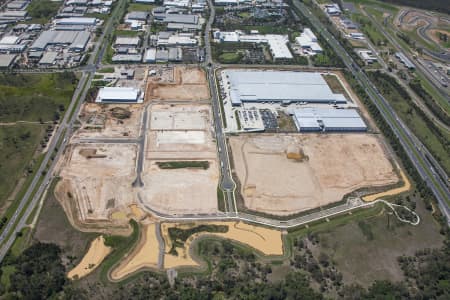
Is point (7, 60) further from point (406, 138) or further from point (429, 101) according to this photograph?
point (429, 101)

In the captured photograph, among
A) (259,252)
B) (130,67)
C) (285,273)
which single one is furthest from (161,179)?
(130,67)

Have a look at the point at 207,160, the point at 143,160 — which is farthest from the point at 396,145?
the point at 143,160

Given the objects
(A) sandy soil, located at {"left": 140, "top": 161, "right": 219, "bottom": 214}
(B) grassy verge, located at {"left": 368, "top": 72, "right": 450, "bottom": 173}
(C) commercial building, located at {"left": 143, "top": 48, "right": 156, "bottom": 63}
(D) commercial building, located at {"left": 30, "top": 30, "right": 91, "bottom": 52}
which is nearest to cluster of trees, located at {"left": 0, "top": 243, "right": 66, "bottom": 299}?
(A) sandy soil, located at {"left": 140, "top": 161, "right": 219, "bottom": 214}

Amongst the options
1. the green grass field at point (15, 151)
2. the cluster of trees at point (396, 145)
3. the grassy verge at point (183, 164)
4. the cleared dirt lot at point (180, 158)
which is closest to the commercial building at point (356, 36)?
the cluster of trees at point (396, 145)

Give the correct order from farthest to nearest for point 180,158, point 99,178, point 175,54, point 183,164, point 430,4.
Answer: point 430,4, point 175,54, point 180,158, point 183,164, point 99,178

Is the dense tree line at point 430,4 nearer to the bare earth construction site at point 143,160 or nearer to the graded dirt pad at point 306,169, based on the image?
the graded dirt pad at point 306,169

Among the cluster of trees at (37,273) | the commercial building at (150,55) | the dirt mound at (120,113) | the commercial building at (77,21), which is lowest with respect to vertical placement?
the cluster of trees at (37,273)

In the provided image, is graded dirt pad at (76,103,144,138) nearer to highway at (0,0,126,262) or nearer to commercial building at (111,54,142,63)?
highway at (0,0,126,262)
